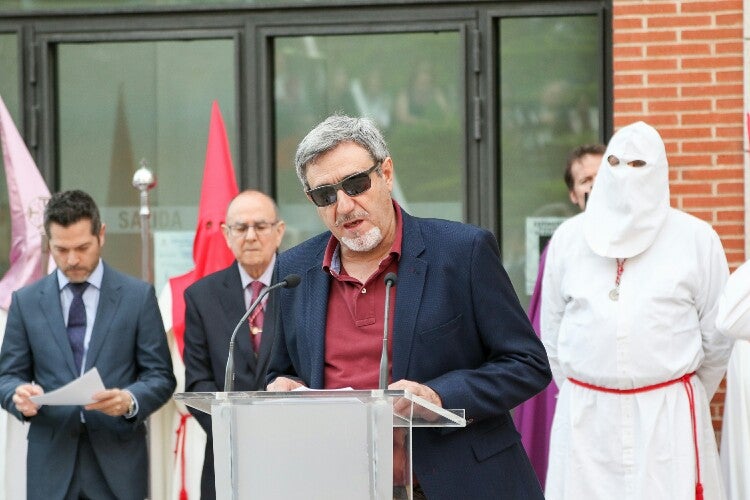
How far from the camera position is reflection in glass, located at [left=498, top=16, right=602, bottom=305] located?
8055mm

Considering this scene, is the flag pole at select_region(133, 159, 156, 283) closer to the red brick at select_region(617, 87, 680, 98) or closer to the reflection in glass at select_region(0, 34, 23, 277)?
the reflection in glass at select_region(0, 34, 23, 277)

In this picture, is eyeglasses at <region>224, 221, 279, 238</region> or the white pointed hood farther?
eyeglasses at <region>224, 221, 279, 238</region>

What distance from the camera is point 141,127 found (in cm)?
861

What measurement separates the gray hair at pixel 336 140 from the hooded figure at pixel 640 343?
7.68 ft

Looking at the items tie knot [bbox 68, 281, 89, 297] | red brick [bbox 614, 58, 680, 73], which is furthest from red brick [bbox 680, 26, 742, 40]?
tie knot [bbox 68, 281, 89, 297]

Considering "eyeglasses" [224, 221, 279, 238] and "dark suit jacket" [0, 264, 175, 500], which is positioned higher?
"eyeglasses" [224, 221, 279, 238]

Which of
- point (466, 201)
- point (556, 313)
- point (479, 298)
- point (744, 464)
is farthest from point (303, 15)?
point (479, 298)

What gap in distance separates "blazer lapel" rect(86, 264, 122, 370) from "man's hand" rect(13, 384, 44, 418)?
0.33m

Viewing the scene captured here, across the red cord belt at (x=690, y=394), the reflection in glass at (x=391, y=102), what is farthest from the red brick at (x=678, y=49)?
the red cord belt at (x=690, y=394)

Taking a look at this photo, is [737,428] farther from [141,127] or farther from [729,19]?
[141,127]

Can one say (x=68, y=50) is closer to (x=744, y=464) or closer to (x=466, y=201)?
(x=466, y=201)

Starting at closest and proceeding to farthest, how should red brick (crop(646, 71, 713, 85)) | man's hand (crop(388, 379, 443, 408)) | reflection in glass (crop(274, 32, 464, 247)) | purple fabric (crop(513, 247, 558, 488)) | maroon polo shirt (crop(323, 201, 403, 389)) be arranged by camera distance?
man's hand (crop(388, 379, 443, 408)), maroon polo shirt (crop(323, 201, 403, 389)), purple fabric (crop(513, 247, 558, 488)), red brick (crop(646, 71, 713, 85)), reflection in glass (crop(274, 32, 464, 247))

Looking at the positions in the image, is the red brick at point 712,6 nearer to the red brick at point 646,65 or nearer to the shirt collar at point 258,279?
the red brick at point 646,65

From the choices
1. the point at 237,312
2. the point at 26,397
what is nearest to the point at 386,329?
the point at 26,397
